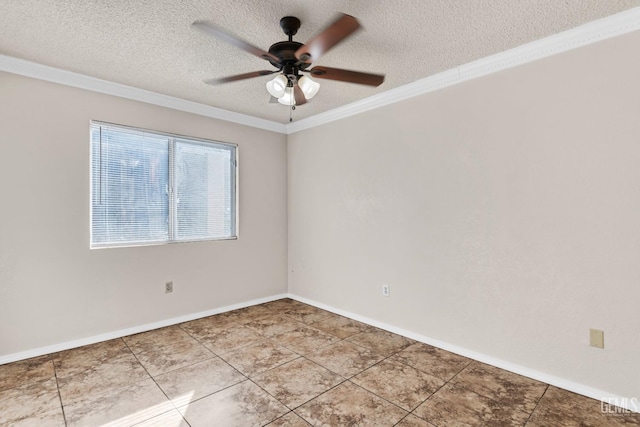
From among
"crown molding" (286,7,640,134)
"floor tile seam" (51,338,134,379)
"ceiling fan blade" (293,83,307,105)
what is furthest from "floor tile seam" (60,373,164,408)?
"crown molding" (286,7,640,134)

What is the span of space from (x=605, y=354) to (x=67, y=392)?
3.63 metres

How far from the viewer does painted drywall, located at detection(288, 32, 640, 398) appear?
6.64ft

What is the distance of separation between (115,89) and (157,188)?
40.4 inches

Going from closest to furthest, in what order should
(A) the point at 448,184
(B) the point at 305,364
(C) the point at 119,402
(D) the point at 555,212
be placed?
(C) the point at 119,402 → (D) the point at 555,212 → (B) the point at 305,364 → (A) the point at 448,184

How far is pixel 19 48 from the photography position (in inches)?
93.4

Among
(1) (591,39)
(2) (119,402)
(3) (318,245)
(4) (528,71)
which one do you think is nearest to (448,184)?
(4) (528,71)

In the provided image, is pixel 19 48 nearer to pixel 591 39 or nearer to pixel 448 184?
pixel 448 184

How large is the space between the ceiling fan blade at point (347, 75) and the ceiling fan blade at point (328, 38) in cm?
10

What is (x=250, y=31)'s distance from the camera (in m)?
2.15

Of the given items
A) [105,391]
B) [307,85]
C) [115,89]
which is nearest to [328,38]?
[307,85]

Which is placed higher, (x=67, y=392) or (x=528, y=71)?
(x=528, y=71)

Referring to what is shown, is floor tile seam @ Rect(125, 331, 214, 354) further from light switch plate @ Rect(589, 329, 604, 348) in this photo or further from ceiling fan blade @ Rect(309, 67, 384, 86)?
light switch plate @ Rect(589, 329, 604, 348)

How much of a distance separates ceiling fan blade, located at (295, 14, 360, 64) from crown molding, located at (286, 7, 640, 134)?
147 cm

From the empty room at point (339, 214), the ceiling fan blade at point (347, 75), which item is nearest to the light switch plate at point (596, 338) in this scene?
the empty room at point (339, 214)
